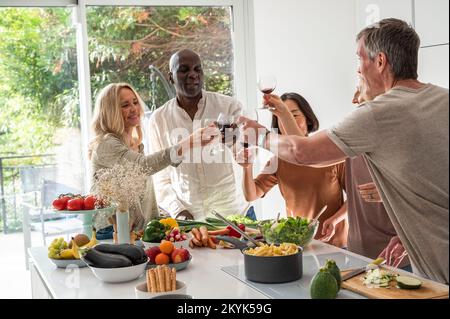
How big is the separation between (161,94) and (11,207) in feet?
4.29

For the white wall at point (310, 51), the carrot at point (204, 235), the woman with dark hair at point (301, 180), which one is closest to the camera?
the carrot at point (204, 235)

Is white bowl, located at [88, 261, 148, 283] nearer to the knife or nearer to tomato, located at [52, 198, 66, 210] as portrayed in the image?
tomato, located at [52, 198, 66, 210]

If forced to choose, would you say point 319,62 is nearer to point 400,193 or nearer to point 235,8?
point 235,8

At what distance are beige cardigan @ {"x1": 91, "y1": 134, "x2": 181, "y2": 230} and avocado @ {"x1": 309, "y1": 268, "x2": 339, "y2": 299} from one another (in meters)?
1.20

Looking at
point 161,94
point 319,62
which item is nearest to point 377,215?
point 319,62

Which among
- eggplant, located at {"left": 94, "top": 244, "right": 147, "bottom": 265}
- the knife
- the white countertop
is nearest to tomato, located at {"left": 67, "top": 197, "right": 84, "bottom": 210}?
the white countertop

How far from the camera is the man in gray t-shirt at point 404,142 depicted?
61.7 inches

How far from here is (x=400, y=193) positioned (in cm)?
166

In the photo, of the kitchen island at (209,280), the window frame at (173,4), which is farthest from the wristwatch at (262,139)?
the window frame at (173,4)

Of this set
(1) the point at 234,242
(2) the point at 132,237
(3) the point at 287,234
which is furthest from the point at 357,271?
(2) the point at 132,237

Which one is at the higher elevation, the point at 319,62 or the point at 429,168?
the point at 319,62

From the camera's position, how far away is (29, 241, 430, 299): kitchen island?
1776 mm

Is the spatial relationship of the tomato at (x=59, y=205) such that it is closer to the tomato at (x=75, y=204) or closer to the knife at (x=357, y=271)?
the tomato at (x=75, y=204)
